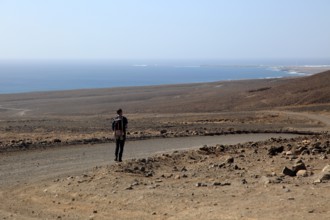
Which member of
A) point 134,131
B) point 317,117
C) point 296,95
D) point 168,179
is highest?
point 168,179

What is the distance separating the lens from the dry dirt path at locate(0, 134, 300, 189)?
14559 mm

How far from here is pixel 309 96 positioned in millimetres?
51375

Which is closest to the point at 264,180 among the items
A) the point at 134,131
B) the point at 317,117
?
the point at 134,131

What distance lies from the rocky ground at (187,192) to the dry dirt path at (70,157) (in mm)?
1162

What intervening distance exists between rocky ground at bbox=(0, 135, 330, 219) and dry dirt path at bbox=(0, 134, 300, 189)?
1162mm

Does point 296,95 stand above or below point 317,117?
above

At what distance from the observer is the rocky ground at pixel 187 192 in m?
9.43

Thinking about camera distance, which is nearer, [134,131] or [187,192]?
[187,192]

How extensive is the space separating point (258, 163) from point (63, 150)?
8036mm

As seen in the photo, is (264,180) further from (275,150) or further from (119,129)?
(119,129)

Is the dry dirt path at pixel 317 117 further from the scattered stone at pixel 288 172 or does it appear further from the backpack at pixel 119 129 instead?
the scattered stone at pixel 288 172

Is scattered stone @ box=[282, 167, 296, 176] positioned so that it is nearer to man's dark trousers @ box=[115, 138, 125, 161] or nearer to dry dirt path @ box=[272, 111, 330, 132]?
man's dark trousers @ box=[115, 138, 125, 161]

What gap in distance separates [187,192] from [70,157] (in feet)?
25.7

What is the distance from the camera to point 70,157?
1788 centimetres
